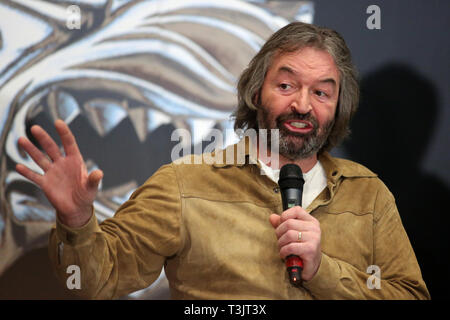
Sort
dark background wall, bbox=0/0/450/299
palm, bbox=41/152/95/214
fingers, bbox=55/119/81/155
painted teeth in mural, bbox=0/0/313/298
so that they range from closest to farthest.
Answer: fingers, bbox=55/119/81/155 → palm, bbox=41/152/95/214 → painted teeth in mural, bbox=0/0/313/298 → dark background wall, bbox=0/0/450/299

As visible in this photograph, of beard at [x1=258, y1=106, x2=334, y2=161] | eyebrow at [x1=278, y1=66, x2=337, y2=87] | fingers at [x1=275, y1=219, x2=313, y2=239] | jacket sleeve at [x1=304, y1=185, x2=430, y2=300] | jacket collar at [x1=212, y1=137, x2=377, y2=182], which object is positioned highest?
eyebrow at [x1=278, y1=66, x2=337, y2=87]

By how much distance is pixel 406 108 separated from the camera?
2.46 m

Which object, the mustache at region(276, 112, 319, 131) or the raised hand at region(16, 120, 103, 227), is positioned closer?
the raised hand at region(16, 120, 103, 227)

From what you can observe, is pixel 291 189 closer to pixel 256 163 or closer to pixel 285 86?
pixel 256 163

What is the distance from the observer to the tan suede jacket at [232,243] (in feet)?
5.69

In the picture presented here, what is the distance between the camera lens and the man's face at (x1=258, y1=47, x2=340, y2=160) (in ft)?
6.42

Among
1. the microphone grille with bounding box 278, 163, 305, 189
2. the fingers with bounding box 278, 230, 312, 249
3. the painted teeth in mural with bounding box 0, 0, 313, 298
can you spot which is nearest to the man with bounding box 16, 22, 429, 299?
the fingers with bounding box 278, 230, 312, 249

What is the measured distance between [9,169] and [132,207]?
2.00ft

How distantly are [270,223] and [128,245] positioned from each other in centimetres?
44

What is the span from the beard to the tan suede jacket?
123 millimetres

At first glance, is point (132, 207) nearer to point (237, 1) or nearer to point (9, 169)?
point (9, 169)

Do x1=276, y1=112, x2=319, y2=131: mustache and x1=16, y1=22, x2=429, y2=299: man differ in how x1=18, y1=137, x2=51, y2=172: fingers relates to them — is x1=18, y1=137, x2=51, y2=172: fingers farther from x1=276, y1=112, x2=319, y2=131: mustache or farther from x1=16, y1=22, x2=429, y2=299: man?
x1=276, y1=112, x2=319, y2=131: mustache

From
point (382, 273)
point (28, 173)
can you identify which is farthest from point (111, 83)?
point (382, 273)
